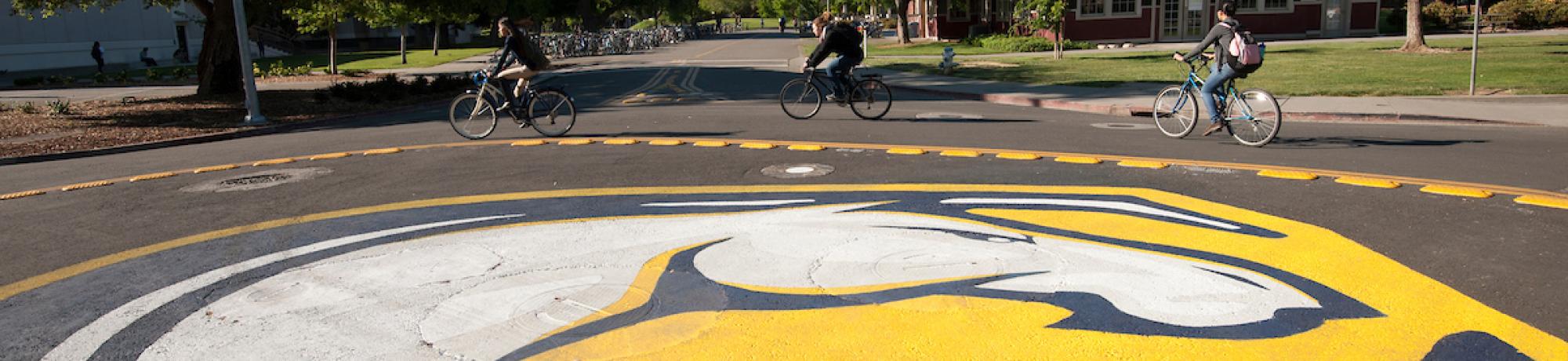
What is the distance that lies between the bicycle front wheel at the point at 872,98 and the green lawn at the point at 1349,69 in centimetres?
409

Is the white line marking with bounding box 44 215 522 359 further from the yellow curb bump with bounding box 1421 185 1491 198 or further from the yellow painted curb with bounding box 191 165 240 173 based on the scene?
the yellow curb bump with bounding box 1421 185 1491 198

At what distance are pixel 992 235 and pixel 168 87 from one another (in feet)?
98.3

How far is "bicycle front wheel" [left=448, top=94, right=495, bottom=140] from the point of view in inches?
515

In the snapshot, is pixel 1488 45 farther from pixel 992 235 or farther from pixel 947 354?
pixel 947 354

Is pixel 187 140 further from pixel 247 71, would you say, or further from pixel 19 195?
pixel 19 195

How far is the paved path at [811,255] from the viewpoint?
441 cm

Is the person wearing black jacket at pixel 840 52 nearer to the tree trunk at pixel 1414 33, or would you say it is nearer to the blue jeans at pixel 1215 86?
the blue jeans at pixel 1215 86

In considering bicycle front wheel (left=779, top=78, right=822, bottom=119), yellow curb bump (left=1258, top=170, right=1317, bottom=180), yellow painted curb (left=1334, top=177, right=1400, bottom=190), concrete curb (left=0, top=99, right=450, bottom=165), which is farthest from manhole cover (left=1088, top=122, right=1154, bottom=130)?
concrete curb (left=0, top=99, right=450, bottom=165)

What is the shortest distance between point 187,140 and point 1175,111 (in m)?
13.6

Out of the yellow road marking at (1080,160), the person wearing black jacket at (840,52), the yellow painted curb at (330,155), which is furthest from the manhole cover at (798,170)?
the yellow painted curb at (330,155)

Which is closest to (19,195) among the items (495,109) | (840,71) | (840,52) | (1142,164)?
(495,109)

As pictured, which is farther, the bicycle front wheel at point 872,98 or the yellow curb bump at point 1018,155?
the bicycle front wheel at point 872,98

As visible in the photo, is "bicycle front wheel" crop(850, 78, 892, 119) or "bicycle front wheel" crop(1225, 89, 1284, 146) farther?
"bicycle front wheel" crop(850, 78, 892, 119)

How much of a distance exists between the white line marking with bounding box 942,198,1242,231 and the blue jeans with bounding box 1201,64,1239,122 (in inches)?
152
